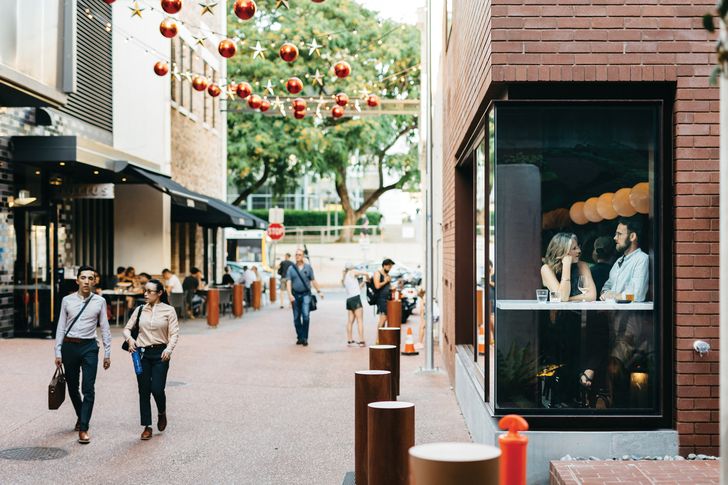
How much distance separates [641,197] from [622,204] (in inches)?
5.9

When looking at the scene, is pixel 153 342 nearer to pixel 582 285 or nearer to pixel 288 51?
pixel 582 285

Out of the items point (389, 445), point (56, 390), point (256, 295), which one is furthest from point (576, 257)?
point (256, 295)

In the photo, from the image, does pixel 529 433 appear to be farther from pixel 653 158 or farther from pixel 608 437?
pixel 653 158

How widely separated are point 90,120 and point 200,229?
458 inches

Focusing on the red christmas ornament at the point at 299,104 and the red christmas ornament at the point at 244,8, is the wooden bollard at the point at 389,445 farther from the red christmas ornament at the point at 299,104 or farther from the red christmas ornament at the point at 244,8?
the red christmas ornament at the point at 299,104

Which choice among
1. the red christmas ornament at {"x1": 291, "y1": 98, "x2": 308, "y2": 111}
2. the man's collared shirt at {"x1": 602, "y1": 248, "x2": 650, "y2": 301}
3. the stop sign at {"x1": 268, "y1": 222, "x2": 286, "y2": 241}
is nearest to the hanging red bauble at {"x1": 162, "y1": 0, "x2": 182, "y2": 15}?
the man's collared shirt at {"x1": 602, "y1": 248, "x2": 650, "y2": 301}

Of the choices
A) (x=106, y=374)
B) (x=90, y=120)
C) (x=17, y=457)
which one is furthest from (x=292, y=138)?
(x=17, y=457)

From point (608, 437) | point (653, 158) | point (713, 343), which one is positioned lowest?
point (608, 437)

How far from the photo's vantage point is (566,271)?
744 cm

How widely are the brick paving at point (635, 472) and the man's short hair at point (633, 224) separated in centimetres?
171

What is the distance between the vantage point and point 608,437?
7.05 m

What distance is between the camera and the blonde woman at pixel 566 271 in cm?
740

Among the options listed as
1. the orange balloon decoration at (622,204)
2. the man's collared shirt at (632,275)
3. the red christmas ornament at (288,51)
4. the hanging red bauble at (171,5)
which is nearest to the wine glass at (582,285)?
the man's collared shirt at (632,275)

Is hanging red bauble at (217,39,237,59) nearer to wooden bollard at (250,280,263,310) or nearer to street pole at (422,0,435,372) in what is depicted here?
street pole at (422,0,435,372)
